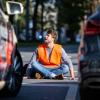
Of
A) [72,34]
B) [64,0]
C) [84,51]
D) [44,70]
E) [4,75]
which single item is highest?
[84,51]

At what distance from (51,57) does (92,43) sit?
5773 millimetres

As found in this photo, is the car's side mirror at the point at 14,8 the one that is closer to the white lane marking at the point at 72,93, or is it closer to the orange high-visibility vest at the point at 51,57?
the white lane marking at the point at 72,93

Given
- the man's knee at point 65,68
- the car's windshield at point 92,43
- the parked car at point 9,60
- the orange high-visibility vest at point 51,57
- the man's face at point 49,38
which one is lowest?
the man's knee at point 65,68

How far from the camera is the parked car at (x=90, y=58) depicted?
7172 millimetres

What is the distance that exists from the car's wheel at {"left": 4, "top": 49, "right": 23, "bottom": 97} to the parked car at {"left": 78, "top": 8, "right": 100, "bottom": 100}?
6.63 feet

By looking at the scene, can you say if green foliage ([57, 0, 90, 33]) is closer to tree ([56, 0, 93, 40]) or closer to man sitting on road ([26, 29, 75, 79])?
tree ([56, 0, 93, 40])

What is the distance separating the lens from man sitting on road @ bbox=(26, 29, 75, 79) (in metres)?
12.8

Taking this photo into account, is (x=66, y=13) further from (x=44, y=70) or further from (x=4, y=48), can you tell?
(x=4, y=48)

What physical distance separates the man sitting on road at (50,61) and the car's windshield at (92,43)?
542 centimetres

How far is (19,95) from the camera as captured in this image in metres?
10.1

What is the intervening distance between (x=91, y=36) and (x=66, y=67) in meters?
5.65

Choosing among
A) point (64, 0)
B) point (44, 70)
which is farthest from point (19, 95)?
point (64, 0)

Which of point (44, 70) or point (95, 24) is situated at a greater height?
point (95, 24)

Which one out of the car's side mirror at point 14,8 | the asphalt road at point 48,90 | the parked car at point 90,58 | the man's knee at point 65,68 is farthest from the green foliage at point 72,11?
the parked car at point 90,58
